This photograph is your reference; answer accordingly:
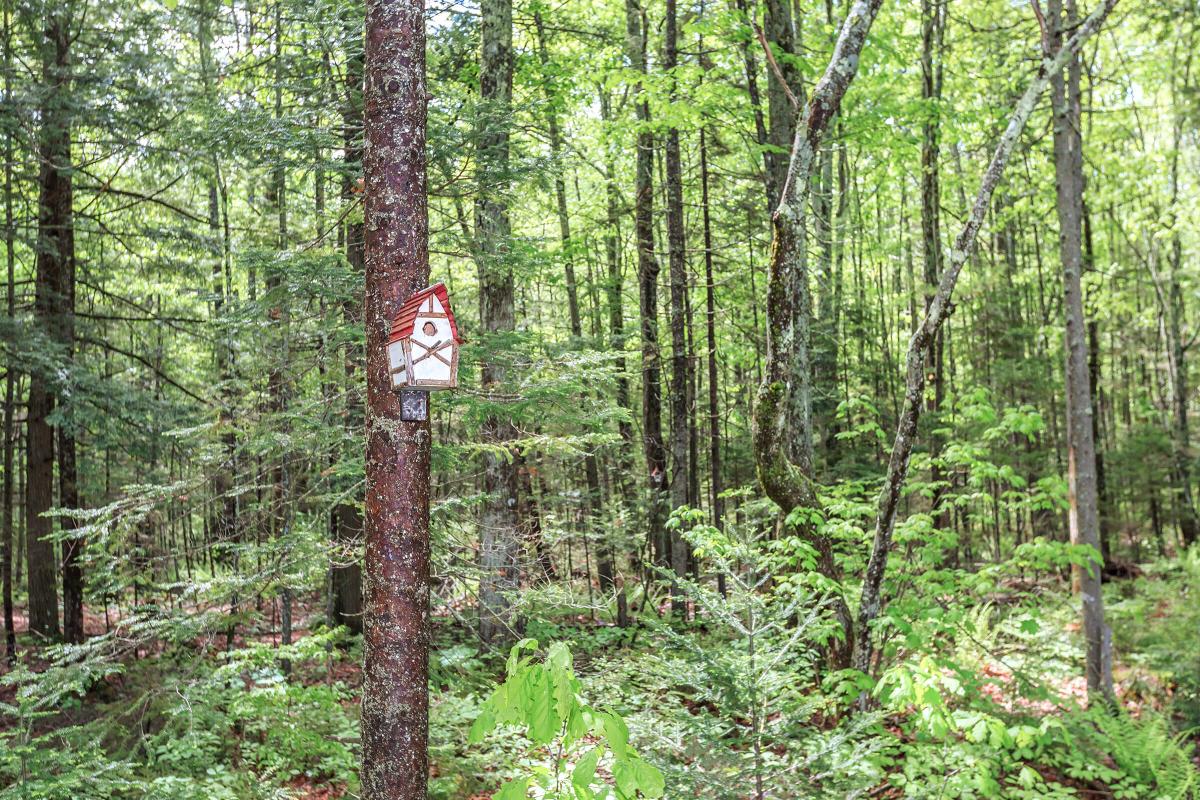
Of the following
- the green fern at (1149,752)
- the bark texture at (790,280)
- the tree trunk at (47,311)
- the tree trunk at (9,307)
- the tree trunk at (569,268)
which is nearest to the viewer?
the bark texture at (790,280)

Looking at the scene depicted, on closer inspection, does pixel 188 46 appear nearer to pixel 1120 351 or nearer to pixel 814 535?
pixel 814 535

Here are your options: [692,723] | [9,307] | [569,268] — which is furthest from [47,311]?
[692,723]

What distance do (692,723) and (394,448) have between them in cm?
225

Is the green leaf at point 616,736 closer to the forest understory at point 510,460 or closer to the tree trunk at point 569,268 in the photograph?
the forest understory at point 510,460

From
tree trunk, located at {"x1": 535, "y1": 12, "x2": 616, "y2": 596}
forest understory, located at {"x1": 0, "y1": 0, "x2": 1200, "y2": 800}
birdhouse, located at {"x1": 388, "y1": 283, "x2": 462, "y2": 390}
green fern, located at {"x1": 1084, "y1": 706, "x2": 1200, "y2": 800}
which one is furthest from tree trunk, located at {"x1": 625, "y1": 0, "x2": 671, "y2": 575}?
birdhouse, located at {"x1": 388, "y1": 283, "x2": 462, "y2": 390}

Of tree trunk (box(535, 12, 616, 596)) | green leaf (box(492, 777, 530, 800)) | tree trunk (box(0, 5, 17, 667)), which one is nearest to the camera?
green leaf (box(492, 777, 530, 800))

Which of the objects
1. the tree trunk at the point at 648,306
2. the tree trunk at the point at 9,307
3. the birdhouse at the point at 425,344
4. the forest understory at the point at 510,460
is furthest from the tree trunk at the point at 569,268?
the tree trunk at the point at 9,307

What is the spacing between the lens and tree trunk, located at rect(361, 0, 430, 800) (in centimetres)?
359

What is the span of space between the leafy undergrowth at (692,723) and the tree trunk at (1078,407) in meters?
0.46

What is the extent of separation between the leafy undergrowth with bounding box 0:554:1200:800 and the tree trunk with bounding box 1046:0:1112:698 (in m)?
0.46

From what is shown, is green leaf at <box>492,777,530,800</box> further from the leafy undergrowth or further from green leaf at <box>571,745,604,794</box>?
green leaf at <box>571,745,604,794</box>

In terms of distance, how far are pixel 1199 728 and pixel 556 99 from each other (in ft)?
33.3

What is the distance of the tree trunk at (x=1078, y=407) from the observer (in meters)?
7.18

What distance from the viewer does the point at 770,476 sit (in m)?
5.86
